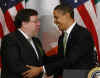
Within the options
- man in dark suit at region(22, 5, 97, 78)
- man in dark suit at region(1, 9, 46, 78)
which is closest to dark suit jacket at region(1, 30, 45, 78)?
man in dark suit at region(1, 9, 46, 78)

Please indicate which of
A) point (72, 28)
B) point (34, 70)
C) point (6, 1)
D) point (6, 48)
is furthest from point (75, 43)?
point (6, 1)

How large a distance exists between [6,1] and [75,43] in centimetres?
90

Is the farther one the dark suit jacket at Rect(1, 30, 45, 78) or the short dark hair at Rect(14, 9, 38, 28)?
the short dark hair at Rect(14, 9, 38, 28)

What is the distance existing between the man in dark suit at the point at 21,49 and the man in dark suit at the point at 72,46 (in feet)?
0.44

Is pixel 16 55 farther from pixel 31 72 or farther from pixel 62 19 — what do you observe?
pixel 62 19

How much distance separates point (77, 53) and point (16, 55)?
0.46m

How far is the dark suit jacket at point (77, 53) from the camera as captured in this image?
6.16 feet

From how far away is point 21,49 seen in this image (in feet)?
6.21

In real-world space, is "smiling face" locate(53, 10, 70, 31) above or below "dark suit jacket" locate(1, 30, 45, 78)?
above

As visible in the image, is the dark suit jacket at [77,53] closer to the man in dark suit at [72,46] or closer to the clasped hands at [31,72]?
the man in dark suit at [72,46]

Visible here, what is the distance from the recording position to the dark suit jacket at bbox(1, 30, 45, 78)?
183 centimetres

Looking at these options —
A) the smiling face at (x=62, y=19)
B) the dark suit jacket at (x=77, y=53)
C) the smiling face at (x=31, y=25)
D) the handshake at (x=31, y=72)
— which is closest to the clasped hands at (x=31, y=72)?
the handshake at (x=31, y=72)

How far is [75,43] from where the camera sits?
192 centimetres

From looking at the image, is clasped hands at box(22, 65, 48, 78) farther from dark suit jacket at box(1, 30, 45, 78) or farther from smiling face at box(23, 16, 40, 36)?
smiling face at box(23, 16, 40, 36)
